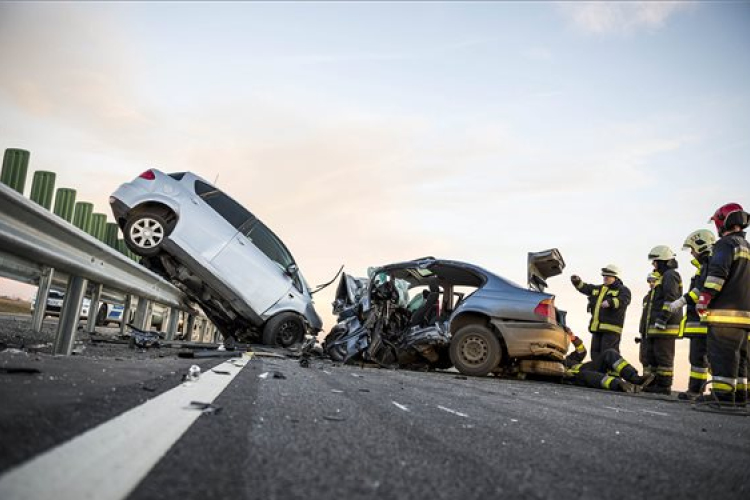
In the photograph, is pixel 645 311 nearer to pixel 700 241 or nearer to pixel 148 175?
pixel 700 241

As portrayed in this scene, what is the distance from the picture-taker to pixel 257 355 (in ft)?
28.8

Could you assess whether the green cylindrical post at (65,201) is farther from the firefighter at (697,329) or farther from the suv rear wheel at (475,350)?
the firefighter at (697,329)

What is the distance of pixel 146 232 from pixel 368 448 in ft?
24.7

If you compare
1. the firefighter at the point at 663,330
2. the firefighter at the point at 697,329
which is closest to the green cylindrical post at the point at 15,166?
the firefighter at the point at 697,329

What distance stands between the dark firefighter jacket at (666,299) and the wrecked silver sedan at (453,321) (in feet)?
7.64

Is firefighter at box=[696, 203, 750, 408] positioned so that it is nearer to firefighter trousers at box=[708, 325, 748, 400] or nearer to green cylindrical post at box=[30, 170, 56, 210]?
firefighter trousers at box=[708, 325, 748, 400]

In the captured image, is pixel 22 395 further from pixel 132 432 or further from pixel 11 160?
pixel 11 160

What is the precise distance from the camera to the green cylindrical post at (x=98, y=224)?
33.7 feet

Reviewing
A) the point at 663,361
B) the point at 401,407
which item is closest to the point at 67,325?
the point at 401,407

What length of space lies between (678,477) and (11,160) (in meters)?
8.44

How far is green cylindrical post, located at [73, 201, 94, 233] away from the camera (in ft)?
33.1

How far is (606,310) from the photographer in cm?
1147

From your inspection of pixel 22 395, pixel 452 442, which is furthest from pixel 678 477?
pixel 22 395

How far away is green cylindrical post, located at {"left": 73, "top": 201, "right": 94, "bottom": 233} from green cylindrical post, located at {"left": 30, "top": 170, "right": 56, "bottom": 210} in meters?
1.33
